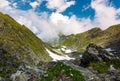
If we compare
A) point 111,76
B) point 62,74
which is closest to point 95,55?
point 111,76

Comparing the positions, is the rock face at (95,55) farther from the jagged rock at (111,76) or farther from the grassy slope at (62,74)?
the grassy slope at (62,74)

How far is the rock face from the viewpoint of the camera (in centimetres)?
3378

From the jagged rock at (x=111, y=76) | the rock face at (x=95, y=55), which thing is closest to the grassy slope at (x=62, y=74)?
the jagged rock at (x=111, y=76)

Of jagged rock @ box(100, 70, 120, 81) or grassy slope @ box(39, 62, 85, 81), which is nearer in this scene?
grassy slope @ box(39, 62, 85, 81)

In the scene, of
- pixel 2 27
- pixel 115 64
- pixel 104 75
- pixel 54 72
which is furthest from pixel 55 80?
pixel 2 27

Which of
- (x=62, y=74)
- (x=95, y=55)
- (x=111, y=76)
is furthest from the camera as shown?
(x=95, y=55)

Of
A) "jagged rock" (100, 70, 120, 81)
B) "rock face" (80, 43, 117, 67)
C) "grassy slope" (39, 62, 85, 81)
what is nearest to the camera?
"grassy slope" (39, 62, 85, 81)

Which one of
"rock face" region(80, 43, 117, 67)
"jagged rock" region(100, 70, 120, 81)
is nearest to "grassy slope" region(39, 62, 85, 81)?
"jagged rock" region(100, 70, 120, 81)

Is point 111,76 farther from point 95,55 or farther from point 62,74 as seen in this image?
point 95,55

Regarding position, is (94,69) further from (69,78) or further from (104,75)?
(69,78)

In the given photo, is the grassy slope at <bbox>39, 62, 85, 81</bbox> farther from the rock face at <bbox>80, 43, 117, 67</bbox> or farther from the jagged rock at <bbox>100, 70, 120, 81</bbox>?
the rock face at <bbox>80, 43, 117, 67</bbox>

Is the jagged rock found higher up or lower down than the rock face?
lower down

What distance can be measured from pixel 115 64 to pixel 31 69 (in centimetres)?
911

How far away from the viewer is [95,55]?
3472 centimetres
